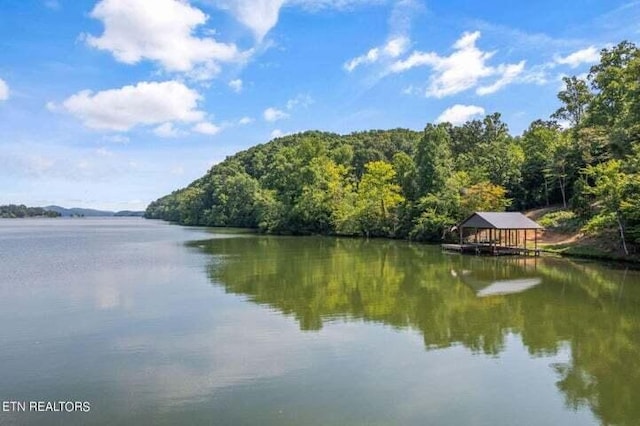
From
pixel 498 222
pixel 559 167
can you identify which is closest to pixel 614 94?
pixel 559 167

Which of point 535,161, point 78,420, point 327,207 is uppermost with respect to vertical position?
point 535,161

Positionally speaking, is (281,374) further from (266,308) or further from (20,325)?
(20,325)

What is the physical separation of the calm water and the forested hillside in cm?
988

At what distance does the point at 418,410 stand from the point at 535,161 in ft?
139

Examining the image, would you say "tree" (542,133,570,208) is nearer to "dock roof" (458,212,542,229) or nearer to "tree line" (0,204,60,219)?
"dock roof" (458,212,542,229)

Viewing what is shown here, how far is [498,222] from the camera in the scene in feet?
102

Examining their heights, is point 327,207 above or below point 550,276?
above

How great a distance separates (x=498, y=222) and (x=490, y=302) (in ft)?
50.6

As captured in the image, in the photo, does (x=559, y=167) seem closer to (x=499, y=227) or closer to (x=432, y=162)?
(x=432, y=162)

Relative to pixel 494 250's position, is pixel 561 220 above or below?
above

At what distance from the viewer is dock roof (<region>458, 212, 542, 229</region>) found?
30828 mm

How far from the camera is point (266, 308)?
52.3 feet

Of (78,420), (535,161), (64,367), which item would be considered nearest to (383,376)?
(78,420)

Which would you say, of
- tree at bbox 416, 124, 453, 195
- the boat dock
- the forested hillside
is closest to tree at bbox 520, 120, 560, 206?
the forested hillside
